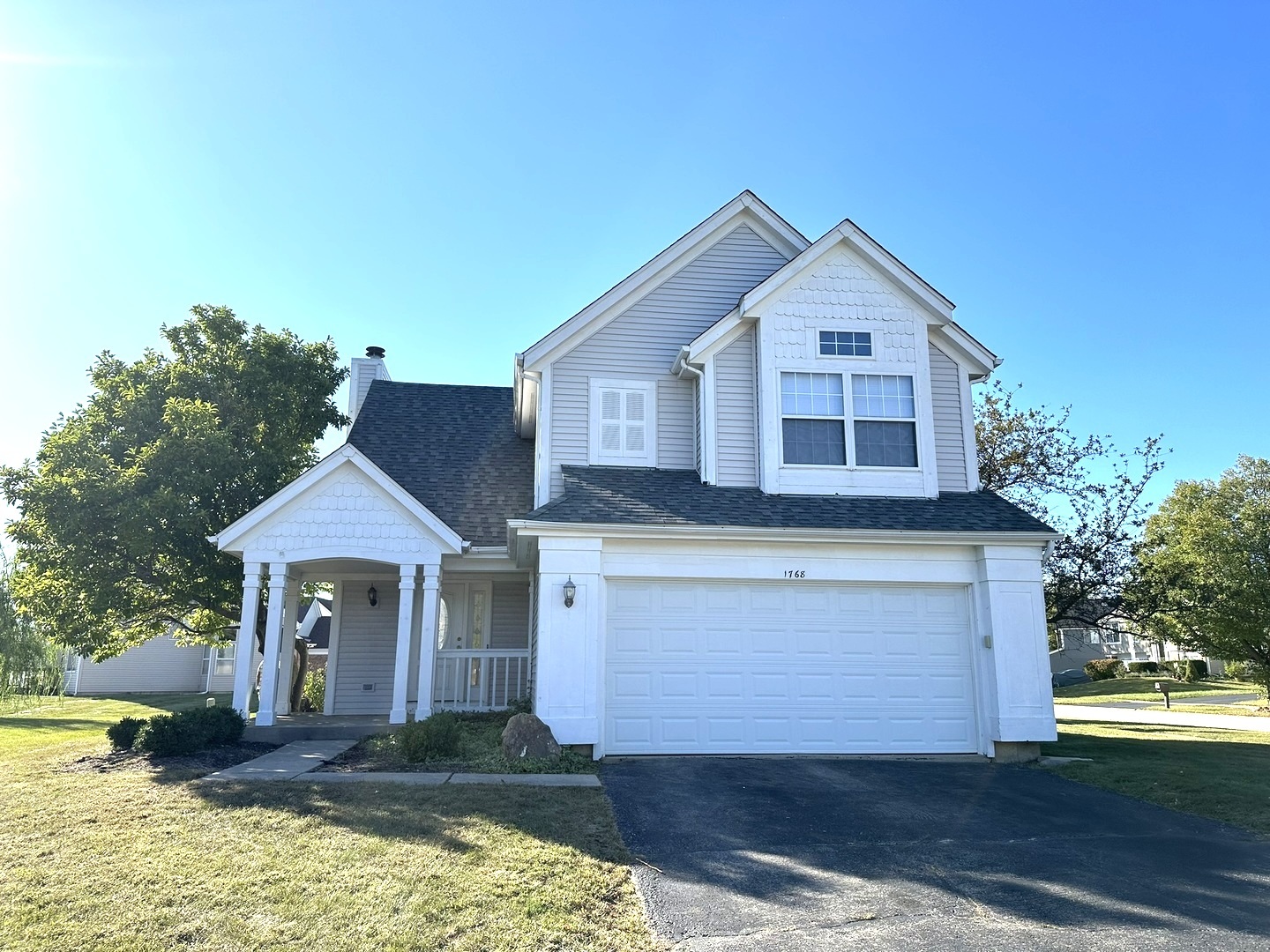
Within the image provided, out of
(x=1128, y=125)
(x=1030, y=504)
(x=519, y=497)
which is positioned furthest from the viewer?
(x=1030, y=504)

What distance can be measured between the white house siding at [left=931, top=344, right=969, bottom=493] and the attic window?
141 cm

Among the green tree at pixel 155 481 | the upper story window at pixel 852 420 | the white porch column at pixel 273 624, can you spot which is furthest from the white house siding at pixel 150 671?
the upper story window at pixel 852 420

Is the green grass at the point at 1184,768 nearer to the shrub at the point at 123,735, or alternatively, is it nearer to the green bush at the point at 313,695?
the shrub at the point at 123,735

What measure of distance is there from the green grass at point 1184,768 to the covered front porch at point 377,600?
883 cm

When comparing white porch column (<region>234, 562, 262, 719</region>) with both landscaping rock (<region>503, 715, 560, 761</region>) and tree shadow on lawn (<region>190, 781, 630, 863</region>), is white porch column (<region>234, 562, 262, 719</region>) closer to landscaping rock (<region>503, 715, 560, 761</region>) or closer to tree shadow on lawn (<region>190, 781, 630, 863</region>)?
tree shadow on lawn (<region>190, 781, 630, 863</region>)

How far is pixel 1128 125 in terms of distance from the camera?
14.0 meters

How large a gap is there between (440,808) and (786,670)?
564 centimetres

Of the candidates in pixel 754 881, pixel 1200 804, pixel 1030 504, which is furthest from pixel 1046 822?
pixel 1030 504

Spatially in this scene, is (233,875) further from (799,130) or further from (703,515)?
(799,130)

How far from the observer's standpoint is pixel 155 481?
14.6 meters

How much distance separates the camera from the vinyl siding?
15703 millimetres

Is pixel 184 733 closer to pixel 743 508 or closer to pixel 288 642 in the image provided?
pixel 288 642

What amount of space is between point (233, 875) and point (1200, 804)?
8993mm

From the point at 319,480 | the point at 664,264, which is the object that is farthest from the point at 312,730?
the point at 664,264
